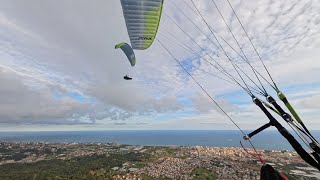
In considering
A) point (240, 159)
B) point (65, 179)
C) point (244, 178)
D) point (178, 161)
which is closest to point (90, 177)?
point (65, 179)

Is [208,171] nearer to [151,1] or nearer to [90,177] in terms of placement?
[90,177]

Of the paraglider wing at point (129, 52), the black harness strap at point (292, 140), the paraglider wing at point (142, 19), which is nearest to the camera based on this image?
the black harness strap at point (292, 140)

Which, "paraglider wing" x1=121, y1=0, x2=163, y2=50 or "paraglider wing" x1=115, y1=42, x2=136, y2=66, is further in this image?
"paraglider wing" x1=115, y1=42, x2=136, y2=66

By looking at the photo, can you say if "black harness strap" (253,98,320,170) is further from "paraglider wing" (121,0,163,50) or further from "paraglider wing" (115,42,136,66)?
"paraglider wing" (115,42,136,66)

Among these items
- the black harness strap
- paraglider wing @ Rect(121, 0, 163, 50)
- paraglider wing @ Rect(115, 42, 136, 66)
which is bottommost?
the black harness strap

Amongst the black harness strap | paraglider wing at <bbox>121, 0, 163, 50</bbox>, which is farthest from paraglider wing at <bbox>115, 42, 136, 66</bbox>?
the black harness strap

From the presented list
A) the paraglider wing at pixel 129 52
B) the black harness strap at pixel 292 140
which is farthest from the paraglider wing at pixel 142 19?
the paraglider wing at pixel 129 52

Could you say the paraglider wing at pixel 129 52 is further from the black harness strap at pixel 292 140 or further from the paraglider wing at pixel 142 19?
the black harness strap at pixel 292 140

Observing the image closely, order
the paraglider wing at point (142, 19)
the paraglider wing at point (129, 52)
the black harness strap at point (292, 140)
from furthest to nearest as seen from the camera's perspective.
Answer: the paraglider wing at point (129, 52), the paraglider wing at point (142, 19), the black harness strap at point (292, 140)
